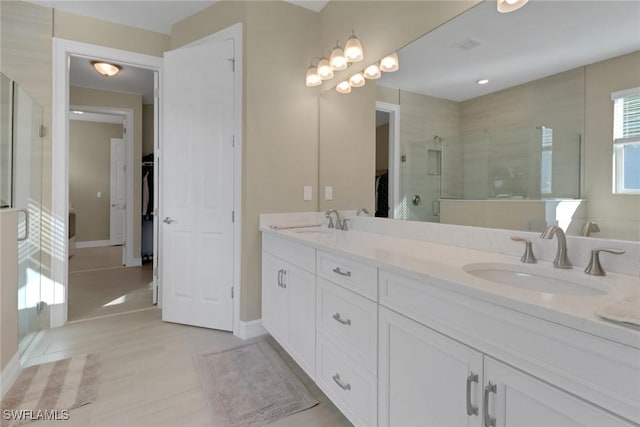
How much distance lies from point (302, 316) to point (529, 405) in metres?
1.25

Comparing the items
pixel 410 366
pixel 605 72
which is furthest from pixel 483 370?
pixel 605 72

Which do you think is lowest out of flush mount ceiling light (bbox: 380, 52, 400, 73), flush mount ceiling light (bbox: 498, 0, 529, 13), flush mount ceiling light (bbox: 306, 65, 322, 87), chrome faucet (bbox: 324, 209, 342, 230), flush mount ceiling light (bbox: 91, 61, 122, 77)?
chrome faucet (bbox: 324, 209, 342, 230)

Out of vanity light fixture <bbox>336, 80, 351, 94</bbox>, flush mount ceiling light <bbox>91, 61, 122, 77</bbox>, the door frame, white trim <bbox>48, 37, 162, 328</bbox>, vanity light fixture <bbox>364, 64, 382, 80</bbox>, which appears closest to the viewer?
vanity light fixture <bbox>364, 64, 382, 80</bbox>

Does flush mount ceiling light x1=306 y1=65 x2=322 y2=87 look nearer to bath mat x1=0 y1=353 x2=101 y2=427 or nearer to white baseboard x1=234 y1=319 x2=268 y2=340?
white baseboard x1=234 y1=319 x2=268 y2=340

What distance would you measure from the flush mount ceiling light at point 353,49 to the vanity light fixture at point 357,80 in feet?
0.39

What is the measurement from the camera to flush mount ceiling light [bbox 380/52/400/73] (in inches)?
78.9

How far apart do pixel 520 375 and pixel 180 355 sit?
2.16m

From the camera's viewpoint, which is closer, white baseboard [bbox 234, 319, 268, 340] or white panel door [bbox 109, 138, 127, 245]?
white baseboard [bbox 234, 319, 268, 340]

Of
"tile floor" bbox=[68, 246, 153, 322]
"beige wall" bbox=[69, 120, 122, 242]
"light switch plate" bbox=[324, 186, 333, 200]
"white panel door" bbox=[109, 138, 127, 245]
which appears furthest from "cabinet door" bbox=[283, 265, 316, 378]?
"beige wall" bbox=[69, 120, 122, 242]

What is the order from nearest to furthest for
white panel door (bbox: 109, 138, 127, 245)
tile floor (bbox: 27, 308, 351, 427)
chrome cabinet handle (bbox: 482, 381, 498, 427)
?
chrome cabinet handle (bbox: 482, 381, 498, 427) < tile floor (bbox: 27, 308, 351, 427) < white panel door (bbox: 109, 138, 127, 245)

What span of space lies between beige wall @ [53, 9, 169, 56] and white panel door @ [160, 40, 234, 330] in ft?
1.60

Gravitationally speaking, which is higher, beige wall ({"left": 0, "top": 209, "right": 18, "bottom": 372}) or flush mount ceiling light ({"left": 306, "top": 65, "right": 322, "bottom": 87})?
flush mount ceiling light ({"left": 306, "top": 65, "right": 322, "bottom": 87})

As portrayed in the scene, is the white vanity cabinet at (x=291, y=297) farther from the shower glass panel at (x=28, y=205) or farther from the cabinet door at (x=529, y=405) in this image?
the shower glass panel at (x=28, y=205)

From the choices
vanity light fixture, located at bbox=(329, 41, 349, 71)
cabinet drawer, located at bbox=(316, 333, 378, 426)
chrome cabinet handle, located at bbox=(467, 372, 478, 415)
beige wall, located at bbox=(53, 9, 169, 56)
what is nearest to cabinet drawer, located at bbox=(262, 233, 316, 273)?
cabinet drawer, located at bbox=(316, 333, 378, 426)
